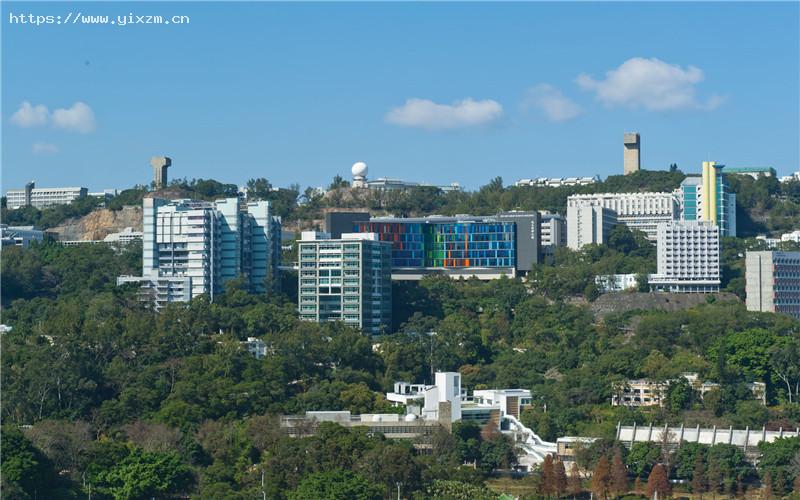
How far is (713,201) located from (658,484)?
2664cm

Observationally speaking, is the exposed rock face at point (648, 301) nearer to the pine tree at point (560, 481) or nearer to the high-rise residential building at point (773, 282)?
the high-rise residential building at point (773, 282)

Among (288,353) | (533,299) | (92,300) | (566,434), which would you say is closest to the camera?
(566,434)

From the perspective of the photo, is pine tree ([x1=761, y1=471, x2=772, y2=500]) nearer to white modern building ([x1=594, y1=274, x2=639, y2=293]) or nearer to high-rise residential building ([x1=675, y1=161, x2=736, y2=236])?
white modern building ([x1=594, y1=274, x2=639, y2=293])

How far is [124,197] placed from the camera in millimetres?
62594

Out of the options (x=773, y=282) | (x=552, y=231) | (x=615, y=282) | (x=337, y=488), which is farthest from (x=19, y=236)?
(x=337, y=488)

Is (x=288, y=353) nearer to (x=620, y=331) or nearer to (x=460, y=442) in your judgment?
(x=460, y=442)

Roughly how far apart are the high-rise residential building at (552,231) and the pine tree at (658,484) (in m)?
23.0

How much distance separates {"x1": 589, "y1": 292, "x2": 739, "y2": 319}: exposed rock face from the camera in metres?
49.4

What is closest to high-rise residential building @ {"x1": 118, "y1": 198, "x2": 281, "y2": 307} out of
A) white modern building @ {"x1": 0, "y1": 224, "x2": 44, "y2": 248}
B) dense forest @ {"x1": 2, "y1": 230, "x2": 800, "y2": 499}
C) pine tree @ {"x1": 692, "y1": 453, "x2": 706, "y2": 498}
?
dense forest @ {"x1": 2, "y1": 230, "x2": 800, "y2": 499}

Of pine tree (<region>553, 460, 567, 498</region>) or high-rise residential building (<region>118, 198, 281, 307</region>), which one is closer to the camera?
pine tree (<region>553, 460, 567, 498</region>)

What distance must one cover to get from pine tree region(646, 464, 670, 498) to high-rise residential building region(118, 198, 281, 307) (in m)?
17.8

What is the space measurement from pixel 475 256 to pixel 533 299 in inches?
204

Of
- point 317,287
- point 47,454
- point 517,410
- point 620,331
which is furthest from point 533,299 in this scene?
point 47,454

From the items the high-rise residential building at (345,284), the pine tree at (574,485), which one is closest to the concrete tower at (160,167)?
the high-rise residential building at (345,284)
